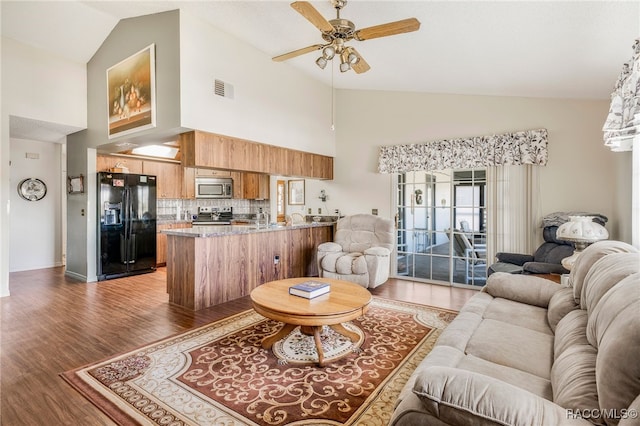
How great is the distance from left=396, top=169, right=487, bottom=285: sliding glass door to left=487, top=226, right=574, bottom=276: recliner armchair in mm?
631

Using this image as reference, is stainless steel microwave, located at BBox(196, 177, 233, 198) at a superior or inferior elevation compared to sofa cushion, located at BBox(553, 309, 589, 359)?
superior

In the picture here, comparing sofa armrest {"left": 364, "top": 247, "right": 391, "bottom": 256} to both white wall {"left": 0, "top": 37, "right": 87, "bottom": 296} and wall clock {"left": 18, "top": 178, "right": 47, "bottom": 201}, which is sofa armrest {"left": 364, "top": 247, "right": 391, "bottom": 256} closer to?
white wall {"left": 0, "top": 37, "right": 87, "bottom": 296}

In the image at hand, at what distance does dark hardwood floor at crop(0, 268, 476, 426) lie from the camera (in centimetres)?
196

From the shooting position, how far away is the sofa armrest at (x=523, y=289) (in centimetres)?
245

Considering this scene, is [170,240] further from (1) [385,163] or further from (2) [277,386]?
(1) [385,163]

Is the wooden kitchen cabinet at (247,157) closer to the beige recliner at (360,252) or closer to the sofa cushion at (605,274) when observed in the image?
the beige recliner at (360,252)

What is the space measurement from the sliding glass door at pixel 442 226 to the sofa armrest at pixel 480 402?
4.01m

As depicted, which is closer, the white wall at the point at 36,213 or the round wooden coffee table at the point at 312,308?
the round wooden coffee table at the point at 312,308

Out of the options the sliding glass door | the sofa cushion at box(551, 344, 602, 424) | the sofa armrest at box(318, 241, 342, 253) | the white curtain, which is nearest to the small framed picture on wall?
the sofa armrest at box(318, 241, 342, 253)

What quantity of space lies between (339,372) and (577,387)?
1.50 m

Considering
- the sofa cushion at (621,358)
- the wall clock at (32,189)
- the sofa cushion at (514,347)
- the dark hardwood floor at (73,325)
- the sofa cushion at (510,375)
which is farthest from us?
the wall clock at (32,189)

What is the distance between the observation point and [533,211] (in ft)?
13.8

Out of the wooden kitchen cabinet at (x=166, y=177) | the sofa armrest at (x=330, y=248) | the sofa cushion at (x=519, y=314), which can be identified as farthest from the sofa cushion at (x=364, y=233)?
the wooden kitchen cabinet at (x=166, y=177)

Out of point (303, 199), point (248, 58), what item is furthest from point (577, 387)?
point (303, 199)
